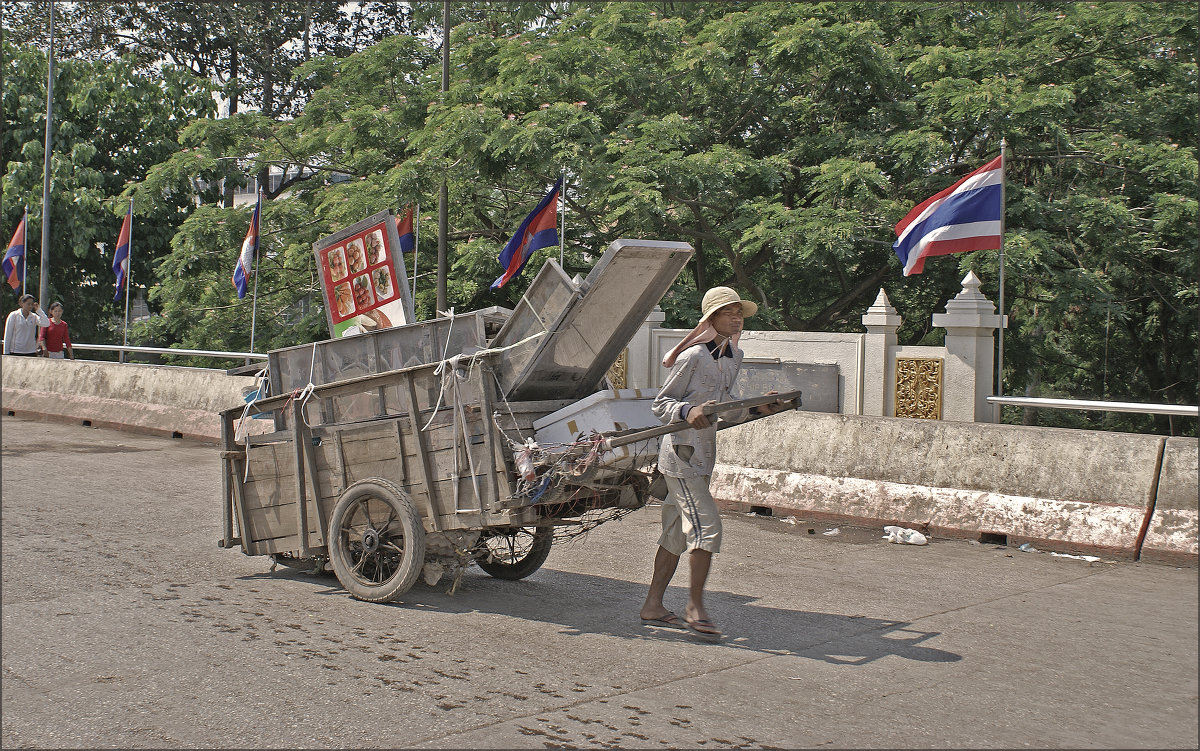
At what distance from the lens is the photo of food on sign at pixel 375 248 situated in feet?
25.2

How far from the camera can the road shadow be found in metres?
5.45

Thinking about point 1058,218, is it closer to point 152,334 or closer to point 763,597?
point 763,597

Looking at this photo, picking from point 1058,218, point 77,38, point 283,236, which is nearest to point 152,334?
point 283,236

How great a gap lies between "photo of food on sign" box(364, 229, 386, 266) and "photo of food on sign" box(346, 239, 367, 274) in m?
0.08

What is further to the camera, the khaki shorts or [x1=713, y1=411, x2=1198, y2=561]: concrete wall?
[x1=713, y1=411, x2=1198, y2=561]: concrete wall

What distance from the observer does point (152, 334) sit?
74.2 feet

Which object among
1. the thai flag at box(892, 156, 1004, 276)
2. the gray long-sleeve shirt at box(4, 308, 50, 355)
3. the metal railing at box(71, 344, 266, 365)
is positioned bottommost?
the metal railing at box(71, 344, 266, 365)

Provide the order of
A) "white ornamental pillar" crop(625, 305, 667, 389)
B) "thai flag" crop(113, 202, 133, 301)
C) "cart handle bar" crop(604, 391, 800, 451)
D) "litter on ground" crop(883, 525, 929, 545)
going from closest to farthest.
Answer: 1. "cart handle bar" crop(604, 391, 800, 451)
2. "litter on ground" crop(883, 525, 929, 545)
3. "white ornamental pillar" crop(625, 305, 667, 389)
4. "thai flag" crop(113, 202, 133, 301)

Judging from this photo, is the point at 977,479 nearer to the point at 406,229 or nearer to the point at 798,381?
the point at 798,381

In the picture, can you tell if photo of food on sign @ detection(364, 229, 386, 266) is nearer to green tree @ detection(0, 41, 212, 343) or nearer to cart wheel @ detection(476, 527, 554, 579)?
cart wheel @ detection(476, 527, 554, 579)

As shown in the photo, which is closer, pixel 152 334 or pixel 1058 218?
pixel 1058 218

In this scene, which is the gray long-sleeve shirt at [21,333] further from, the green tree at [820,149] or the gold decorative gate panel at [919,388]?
the gold decorative gate panel at [919,388]

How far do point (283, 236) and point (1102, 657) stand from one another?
18396 mm

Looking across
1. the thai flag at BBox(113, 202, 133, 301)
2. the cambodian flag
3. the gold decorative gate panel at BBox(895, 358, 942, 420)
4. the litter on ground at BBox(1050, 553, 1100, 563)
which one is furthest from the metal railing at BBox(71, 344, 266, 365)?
the litter on ground at BBox(1050, 553, 1100, 563)
